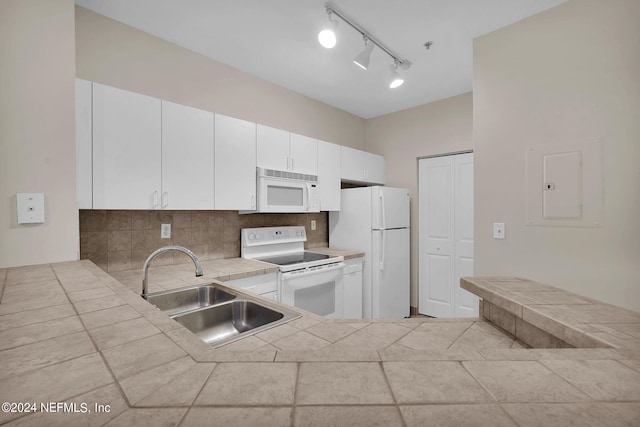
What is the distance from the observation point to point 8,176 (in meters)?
1.33

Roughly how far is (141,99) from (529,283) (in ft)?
7.76

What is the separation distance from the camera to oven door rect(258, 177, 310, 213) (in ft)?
8.23

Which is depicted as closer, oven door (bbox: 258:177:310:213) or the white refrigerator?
oven door (bbox: 258:177:310:213)

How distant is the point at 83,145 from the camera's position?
1.67 m

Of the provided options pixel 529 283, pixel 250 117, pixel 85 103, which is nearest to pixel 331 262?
pixel 250 117

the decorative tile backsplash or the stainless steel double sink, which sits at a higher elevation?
the decorative tile backsplash

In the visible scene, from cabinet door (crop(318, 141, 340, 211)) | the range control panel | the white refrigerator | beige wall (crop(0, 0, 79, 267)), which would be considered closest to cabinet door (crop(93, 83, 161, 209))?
beige wall (crop(0, 0, 79, 267))

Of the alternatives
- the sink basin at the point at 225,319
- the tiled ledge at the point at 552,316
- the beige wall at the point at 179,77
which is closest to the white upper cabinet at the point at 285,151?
the beige wall at the point at 179,77

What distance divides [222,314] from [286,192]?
4.82 feet

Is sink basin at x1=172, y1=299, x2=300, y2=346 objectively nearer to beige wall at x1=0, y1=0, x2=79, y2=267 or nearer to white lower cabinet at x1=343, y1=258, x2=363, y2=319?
beige wall at x1=0, y1=0, x2=79, y2=267

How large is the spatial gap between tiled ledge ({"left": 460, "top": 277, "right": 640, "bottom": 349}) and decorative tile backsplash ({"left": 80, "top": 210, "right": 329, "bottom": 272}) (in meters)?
2.09

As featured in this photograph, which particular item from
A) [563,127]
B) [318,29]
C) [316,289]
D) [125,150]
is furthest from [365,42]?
[316,289]

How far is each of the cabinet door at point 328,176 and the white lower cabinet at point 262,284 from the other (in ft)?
3.45

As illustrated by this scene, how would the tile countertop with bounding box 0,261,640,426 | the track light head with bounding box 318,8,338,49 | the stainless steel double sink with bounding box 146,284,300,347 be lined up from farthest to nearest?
the track light head with bounding box 318,8,338,49 → the stainless steel double sink with bounding box 146,284,300,347 → the tile countertop with bounding box 0,261,640,426
